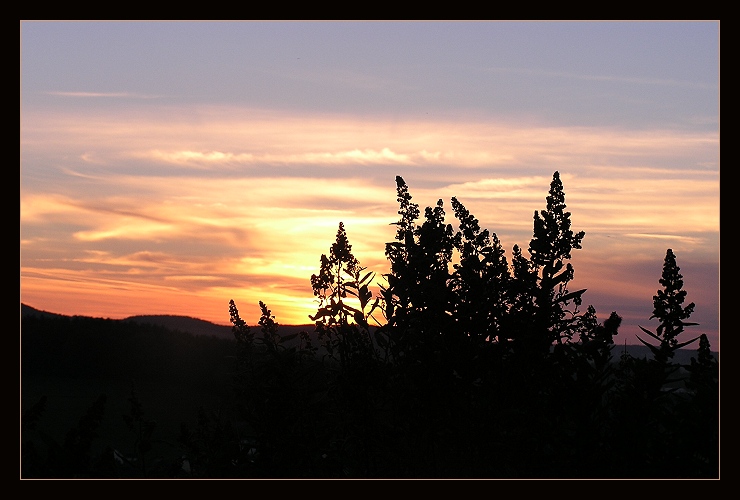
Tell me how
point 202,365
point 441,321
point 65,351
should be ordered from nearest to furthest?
point 441,321, point 202,365, point 65,351

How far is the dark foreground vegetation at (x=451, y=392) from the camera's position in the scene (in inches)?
286

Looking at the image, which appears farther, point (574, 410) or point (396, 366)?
point (396, 366)

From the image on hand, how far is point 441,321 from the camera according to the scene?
761 centimetres

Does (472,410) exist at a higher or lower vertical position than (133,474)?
higher

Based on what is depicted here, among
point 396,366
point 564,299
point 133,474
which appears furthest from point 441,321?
point 133,474

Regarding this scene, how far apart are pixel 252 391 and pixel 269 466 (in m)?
0.81

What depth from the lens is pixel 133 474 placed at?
26.1ft

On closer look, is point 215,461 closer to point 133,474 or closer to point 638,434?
point 133,474

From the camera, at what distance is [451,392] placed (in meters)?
7.56

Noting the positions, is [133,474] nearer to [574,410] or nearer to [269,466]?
[269,466]

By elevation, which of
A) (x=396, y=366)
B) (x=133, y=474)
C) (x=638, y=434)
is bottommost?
(x=133, y=474)

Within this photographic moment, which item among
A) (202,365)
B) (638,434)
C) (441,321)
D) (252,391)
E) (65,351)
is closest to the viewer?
(638,434)

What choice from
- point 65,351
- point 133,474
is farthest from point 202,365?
point 133,474

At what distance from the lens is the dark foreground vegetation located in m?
7.27
